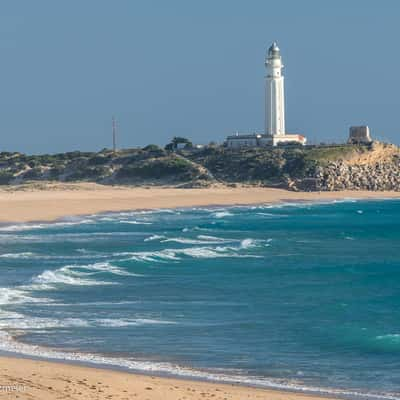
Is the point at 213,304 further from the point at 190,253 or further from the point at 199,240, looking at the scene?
the point at 199,240

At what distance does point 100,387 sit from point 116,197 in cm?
5398

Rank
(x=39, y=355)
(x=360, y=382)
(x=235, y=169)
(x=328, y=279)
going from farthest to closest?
(x=235, y=169), (x=328, y=279), (x=39, y=355), (x=360, y=382)

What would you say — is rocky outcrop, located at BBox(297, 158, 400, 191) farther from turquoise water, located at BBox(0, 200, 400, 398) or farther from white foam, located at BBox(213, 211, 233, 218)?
turquoise water, located at BBox(0, 200, 400, 398)

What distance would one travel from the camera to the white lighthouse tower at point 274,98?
284ft

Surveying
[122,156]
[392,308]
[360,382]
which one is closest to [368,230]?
[392,308]

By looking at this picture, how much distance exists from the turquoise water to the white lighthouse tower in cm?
4135

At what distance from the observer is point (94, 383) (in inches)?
611

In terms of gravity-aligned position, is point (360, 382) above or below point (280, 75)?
below

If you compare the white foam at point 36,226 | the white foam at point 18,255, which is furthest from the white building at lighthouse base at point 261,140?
the white foam at point 18,255

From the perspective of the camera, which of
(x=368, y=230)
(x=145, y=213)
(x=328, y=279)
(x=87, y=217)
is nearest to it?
(x=328, y=279)

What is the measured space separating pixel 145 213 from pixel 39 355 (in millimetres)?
42817

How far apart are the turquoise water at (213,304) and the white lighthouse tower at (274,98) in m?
41.3

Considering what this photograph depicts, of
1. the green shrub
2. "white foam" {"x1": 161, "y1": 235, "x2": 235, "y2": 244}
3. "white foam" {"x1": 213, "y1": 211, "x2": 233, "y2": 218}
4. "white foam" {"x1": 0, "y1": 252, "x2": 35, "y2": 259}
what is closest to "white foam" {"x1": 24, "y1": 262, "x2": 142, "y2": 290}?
"white foam" {"x1": 0, "y1": 252, "x2": 35, "y2": 259}

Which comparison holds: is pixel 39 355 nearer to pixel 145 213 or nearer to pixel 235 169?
pixel 145 213
